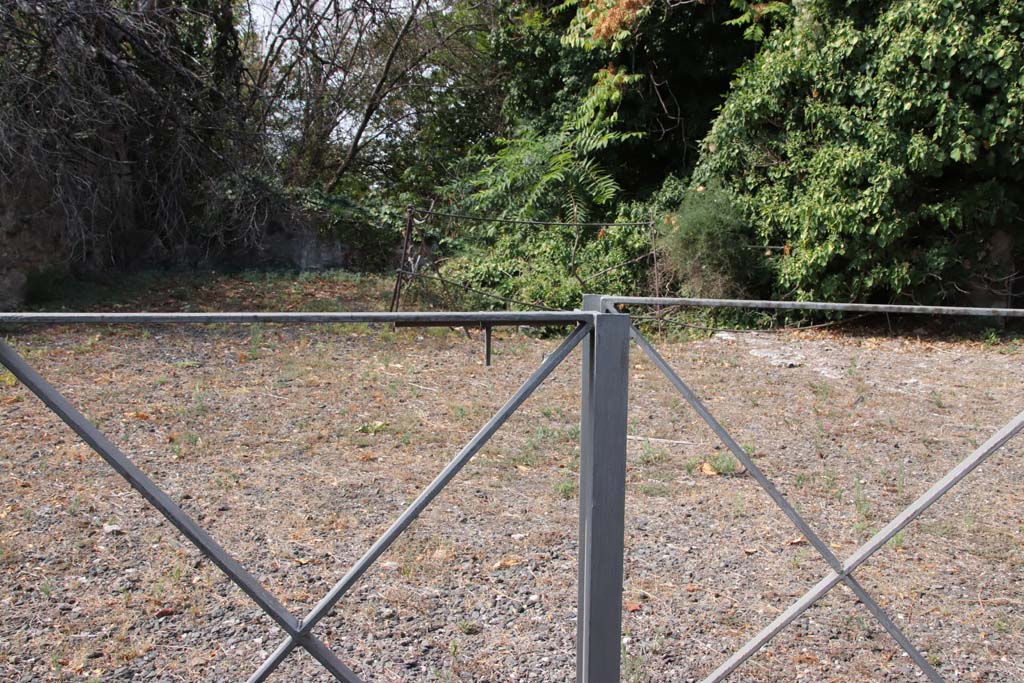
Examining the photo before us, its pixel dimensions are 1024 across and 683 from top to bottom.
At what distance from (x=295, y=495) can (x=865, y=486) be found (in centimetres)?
297

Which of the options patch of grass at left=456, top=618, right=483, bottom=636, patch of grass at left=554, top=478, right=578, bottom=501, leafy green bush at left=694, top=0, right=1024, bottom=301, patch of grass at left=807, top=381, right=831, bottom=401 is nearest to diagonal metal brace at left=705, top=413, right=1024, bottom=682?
patch of grass at left=456, top=618, right=483, bottom=636

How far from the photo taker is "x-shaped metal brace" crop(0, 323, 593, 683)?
1.57 meters

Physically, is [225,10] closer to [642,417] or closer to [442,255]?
[442,255]

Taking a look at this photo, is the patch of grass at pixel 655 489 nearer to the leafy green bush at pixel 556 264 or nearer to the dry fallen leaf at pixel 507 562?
the dry fallen leaf at pixel 507 562

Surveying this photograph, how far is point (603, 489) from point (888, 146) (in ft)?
25.2

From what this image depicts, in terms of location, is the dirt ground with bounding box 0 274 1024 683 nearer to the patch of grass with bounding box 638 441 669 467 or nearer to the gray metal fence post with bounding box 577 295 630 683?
the patch of grass with bounding box 638 441 669 467

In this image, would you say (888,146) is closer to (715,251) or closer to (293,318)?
(715,251)

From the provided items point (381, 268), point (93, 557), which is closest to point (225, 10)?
point (381, 268)

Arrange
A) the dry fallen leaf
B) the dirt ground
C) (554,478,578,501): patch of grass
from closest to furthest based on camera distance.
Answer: the dirt ground, the dry fallen leaf, (554,478,578,501): patch of grass

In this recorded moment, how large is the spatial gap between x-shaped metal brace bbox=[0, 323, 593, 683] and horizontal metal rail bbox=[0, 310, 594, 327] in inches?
2.7

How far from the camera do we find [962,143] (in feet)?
26.6

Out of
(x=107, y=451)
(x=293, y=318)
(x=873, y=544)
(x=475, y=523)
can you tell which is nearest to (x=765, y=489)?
(x=873, y=544)

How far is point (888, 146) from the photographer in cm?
836

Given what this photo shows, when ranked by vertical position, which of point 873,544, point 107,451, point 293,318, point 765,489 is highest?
point 293,318
